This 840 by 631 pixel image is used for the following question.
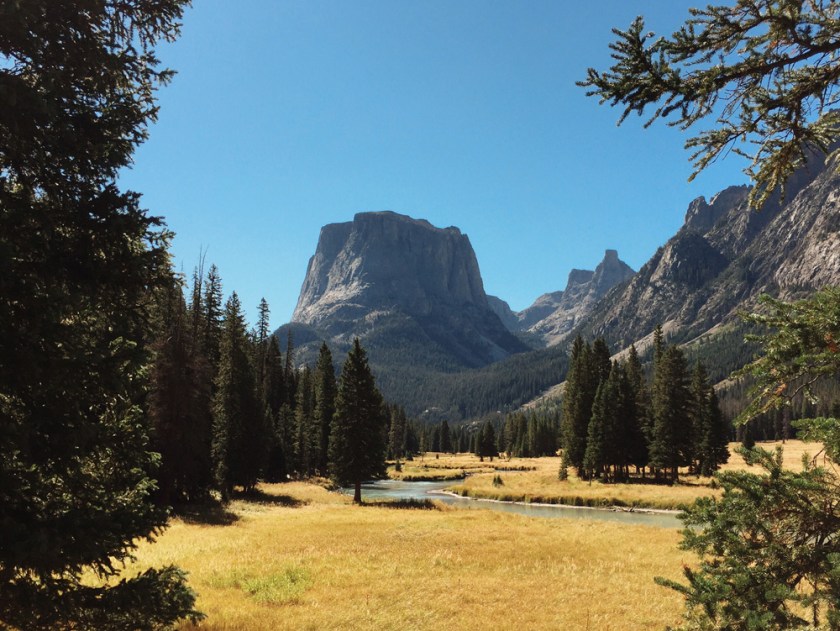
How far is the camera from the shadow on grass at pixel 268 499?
41844 millimetres

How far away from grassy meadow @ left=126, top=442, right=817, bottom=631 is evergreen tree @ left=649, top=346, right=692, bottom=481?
28229mm

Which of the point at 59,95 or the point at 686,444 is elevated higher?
the point at 59,95

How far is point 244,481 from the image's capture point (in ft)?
149

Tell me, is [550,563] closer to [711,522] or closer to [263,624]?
[263,624]

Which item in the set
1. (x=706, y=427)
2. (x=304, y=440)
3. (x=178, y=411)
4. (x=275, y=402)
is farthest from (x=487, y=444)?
(x=178, y=411)

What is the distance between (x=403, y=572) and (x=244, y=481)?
102ft

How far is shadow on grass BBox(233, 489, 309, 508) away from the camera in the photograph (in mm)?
41844

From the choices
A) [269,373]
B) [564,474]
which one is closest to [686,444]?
[564,474]

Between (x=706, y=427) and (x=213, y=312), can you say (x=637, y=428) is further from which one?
(x=213, y=312)

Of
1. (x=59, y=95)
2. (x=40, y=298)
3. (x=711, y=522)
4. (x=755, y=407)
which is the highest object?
(x=59, y=95)

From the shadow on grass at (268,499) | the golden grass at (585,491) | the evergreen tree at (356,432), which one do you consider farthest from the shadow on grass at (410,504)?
the golden grass at (585,491)

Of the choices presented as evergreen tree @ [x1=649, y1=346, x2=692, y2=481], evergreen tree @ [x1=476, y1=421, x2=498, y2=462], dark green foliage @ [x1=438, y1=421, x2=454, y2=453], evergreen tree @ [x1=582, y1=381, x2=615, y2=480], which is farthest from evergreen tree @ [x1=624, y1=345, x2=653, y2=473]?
dark green foliage @ [x1=438, y1=421, x2=454, y2=453]

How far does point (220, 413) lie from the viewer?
42.9m

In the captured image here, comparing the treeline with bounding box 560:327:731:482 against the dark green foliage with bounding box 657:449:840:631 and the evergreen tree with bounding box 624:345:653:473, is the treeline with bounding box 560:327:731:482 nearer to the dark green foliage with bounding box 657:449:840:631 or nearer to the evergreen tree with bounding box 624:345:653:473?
the evergreen tree with bounding box 624:345:653:473
